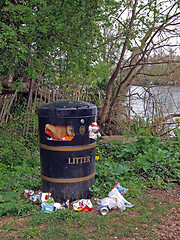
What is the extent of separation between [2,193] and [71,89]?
177 inches

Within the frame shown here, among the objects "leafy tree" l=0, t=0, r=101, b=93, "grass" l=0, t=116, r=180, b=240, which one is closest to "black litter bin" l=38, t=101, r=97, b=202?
"grass" l=0, t=116, r=180, b=240

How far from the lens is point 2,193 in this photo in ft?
12.8

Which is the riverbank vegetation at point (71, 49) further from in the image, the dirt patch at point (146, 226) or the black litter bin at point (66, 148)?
the dirt patch at point (146, 226)

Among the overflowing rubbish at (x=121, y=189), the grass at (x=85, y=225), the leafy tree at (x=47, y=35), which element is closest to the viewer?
the grass at (x=85, y=225)

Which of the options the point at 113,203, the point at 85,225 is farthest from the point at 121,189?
the point at 85,225

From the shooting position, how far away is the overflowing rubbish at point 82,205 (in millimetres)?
3558

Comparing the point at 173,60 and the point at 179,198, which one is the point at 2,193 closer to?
the point at 179,198

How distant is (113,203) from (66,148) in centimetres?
99

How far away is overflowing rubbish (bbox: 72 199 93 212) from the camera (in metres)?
3.56

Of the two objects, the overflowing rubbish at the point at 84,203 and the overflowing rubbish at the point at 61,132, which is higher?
the overflowing rubbish at the point at 61,132

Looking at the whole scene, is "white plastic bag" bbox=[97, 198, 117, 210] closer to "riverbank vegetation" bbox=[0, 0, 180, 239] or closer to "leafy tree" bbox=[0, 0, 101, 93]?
"riverbank vegetation" bbox=[0, 0, 180, 239]

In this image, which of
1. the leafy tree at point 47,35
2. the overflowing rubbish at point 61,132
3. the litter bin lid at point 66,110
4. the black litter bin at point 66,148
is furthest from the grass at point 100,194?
the leafy tree at point 47,35

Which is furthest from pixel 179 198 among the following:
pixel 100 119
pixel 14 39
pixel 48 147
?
pixel 100 119

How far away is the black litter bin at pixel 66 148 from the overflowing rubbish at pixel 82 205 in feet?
0.39
